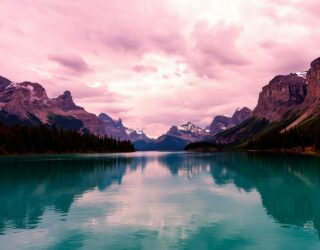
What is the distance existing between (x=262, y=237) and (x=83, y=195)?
3619cm

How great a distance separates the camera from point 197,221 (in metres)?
41.3

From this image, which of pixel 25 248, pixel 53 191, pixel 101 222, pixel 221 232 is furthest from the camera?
pixel 53 191

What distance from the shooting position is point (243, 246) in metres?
31.7

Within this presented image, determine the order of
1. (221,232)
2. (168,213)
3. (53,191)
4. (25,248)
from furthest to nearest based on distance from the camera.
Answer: (53,191) → (168,213) → (221,232) → (25,248)

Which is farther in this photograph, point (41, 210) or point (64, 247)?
point (41, 210)

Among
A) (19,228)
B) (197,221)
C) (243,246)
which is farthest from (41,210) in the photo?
(243,246)

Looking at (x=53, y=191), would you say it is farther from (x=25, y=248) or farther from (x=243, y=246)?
(x=243, y=246)

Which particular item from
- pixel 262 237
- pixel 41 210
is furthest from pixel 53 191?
pixel 262 237

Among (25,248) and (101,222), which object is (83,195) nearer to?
(101,222)

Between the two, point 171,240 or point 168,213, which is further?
point 168,213

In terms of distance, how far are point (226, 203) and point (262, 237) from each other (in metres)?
19.3

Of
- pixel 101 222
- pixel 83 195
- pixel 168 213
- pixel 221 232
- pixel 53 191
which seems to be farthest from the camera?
pixel 53 191

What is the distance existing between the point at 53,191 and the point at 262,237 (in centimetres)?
4487

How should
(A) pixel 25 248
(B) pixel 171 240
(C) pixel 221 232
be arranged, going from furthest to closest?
1. (C) pixel 221 232
2. (B) pixel 171 240
3. (A) pixel 25 248
